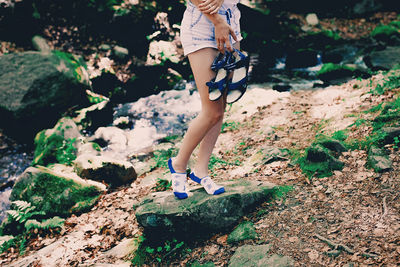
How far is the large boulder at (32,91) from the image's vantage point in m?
7.43

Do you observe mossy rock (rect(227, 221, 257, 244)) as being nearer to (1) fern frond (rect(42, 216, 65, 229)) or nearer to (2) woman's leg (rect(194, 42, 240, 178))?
(2) woman's leg (rect(194, 42, 240, 178))

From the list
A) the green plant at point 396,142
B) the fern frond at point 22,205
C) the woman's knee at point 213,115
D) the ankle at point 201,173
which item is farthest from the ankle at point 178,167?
the fern frond at point 22,205

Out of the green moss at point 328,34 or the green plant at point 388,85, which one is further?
the green moss at point 328,34

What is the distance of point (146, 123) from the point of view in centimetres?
841

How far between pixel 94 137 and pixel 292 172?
5.47 m

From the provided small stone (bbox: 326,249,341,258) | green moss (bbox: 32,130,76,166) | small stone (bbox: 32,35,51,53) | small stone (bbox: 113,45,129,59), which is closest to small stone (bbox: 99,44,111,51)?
small stone (bbox: 113,45,129,59)

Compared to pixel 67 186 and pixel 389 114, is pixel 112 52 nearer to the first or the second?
pixel 67 186

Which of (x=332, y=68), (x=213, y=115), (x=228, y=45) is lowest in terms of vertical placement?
(x=332, y=68)

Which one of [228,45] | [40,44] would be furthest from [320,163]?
[40,44]

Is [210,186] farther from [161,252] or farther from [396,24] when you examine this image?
[396,24]

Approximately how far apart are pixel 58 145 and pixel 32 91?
1995mm

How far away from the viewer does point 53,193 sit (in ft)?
15.5

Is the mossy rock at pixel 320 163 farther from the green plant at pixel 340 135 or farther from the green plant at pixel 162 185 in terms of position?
the green plant at pixel 162 185

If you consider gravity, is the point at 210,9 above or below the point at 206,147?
above
